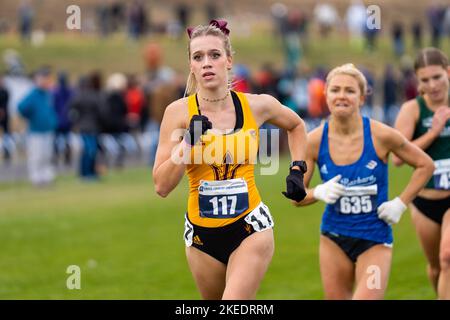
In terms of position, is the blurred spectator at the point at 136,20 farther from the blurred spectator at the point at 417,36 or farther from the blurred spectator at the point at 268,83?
the blurred spectator at the point at 268,83

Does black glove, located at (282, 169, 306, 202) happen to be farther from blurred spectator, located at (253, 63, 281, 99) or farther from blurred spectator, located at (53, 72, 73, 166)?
blurred spectator, located at (253, 63, 281, 99)

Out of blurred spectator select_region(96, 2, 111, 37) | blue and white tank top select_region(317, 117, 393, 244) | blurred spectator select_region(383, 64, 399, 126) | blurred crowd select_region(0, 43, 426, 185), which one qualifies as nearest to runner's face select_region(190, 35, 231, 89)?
blue and white tank top select_region(317, 117, 393, 244)

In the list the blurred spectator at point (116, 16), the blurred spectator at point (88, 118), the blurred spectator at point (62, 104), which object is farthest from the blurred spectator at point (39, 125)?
the blurred spectator at point (116, 16)

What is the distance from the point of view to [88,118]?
74.1ft

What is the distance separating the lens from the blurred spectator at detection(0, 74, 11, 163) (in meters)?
24.8

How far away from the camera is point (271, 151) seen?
25.6ft

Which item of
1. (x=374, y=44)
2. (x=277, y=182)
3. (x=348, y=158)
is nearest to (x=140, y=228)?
(x=277, y=182)

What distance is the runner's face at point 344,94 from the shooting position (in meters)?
8.06

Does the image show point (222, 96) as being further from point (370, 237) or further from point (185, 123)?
point (370, 237)

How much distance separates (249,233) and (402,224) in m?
10.0

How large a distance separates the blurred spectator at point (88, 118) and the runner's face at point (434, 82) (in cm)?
1356

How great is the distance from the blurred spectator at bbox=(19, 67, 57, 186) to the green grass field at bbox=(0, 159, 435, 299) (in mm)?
435

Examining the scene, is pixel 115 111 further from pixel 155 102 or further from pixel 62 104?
pixel 155 102

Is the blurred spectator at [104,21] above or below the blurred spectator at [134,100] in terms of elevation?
above
